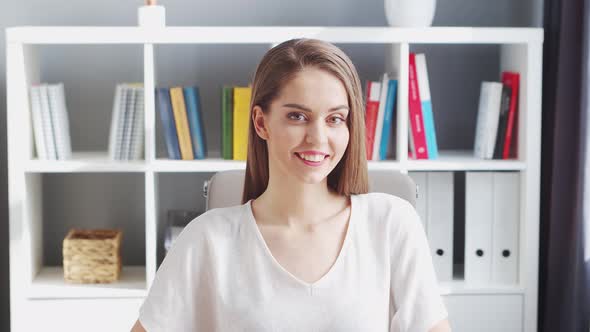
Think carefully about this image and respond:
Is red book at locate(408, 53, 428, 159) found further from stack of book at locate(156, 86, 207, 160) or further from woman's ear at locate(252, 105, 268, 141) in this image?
woman's ear at locate(252, 105, 268, 141)

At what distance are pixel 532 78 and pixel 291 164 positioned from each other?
152 cm

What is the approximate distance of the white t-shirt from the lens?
1315 millimetres

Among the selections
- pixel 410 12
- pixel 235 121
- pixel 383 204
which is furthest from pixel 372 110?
pixel 383 204

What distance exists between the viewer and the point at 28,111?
2.68m

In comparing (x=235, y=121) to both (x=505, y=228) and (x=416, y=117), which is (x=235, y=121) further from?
(x=505, y=228)

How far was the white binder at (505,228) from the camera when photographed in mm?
2719

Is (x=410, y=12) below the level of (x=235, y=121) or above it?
above

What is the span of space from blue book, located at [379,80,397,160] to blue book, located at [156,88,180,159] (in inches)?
25.4

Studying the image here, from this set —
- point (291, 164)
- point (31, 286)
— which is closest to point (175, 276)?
point (291, 164)

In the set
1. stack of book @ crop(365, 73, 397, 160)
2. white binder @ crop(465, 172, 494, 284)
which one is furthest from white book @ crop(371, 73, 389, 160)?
white binder @ crop(465, 172, 494, 284)

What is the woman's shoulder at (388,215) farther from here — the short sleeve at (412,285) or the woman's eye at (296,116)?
the woman's eye at (296,116)

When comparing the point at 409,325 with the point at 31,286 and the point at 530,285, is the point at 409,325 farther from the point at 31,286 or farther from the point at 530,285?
the point at 31,286

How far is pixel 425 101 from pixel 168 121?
804mm

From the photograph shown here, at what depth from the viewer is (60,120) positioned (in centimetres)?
270
